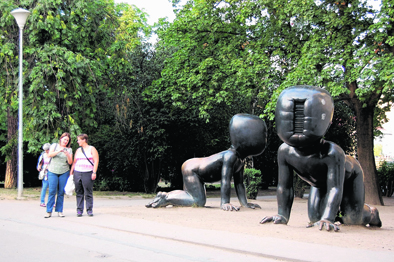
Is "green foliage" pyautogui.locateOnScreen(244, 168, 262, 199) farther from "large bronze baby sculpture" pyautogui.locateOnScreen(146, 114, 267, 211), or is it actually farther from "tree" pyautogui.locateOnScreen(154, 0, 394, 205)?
"large bronze baby sculpture" pyautogui.locateOnScreen(146, 114, 267, 211)

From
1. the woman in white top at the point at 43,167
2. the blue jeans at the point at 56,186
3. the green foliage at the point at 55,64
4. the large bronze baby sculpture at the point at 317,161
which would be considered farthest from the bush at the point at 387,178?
the blue jeans at the point at 56,186

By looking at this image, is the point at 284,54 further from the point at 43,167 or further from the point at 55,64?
the point at 43,167

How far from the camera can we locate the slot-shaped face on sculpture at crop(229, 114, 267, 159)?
11.7 metres

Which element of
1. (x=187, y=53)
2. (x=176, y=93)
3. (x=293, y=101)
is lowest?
(x=293, y=101)

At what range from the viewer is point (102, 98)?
20422 millimetres

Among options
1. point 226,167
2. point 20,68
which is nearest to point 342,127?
point 226,167

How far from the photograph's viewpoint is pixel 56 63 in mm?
15945

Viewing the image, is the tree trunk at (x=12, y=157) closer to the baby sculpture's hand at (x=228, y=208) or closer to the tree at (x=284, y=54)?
the tree at (x=284, y=54)

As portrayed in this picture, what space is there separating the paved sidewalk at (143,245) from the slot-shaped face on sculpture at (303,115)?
6.04 ft

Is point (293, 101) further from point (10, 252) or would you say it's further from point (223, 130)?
point (223, 130)

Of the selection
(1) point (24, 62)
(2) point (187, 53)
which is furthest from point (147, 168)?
(1) point (24, 62)

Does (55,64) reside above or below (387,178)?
above

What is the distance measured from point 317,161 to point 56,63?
11329mm

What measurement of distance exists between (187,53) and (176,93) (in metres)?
1.76
